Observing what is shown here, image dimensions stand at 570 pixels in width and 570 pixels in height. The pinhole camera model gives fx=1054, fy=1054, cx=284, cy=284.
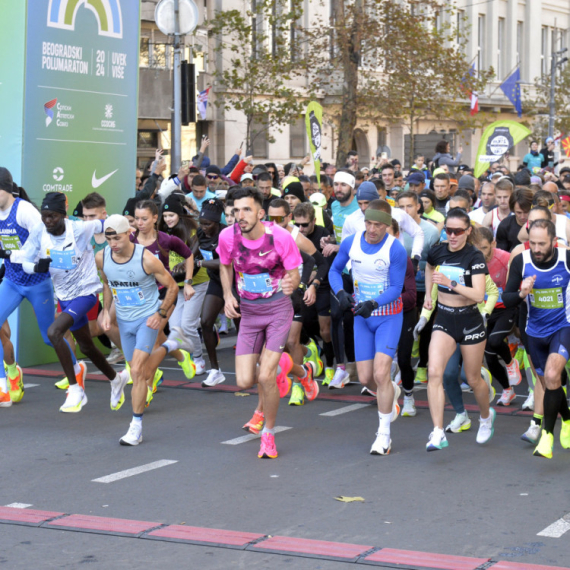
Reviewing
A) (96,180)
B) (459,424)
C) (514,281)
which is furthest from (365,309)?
(96,180)

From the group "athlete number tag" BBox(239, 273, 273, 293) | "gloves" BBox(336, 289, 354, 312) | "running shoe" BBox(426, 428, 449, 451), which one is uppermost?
"athlete number tag" BBox(239, 273, 273, 293)

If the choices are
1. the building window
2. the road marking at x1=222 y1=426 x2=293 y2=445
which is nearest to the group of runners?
the road marking at x1=222 y1=426 x2=293 y2=445

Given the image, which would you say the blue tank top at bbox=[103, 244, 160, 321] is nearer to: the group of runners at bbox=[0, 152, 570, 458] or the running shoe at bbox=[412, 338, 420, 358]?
the group of runners at bbox=[0, 152, 570, 458]

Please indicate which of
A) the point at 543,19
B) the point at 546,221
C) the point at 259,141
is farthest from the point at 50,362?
the point at 543,19

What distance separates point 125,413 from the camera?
9.19 m

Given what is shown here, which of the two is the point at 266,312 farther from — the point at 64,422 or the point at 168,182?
the point at 168,182

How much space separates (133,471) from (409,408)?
2.90 m

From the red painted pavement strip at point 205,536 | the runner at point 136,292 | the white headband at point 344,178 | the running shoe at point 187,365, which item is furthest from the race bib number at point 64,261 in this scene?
the red painted pavement strip at point 205,536

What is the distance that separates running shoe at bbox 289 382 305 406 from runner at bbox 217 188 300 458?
1.72 meters

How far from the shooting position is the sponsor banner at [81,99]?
11430 millimetres

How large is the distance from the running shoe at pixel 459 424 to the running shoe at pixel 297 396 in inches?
65.5

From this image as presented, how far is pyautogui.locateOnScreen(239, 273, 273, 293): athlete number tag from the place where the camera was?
764cm

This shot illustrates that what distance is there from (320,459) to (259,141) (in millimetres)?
31372

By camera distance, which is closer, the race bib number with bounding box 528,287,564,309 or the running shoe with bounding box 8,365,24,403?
the race bib number with bounding box 528,287,564,309
